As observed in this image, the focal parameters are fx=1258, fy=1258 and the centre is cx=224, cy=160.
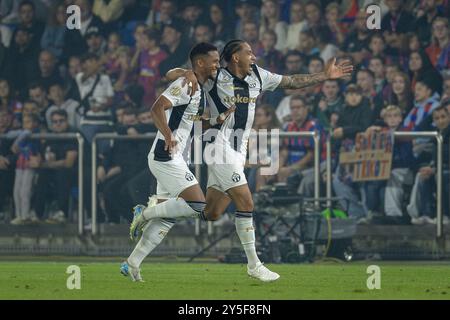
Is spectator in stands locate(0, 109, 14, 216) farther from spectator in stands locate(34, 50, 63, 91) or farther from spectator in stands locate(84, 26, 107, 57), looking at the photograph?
spectator in stands locate(84, 26, 107, 57)

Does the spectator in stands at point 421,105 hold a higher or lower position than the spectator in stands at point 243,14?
lower

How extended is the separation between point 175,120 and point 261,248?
5.36 metres

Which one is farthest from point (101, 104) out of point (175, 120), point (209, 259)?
point (175, 120)

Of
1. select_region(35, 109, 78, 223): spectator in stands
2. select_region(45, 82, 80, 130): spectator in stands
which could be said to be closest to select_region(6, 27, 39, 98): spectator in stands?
select_region(45, 82, 80, 130): spectator in stands

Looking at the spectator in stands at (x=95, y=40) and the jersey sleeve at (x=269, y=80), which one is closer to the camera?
the jersey sleeve at (x=269, y=80)

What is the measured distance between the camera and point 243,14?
21.2 meters

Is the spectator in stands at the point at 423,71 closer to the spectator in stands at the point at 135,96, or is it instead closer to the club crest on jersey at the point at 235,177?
the spectator in stands at the point at 135,96

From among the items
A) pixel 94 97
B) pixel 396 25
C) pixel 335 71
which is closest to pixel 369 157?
pixel 396 25

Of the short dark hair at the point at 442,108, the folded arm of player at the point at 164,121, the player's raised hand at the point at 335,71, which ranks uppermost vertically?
the player's raised hand at the point at 335,71

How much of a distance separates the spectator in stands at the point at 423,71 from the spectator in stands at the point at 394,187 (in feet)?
4.16

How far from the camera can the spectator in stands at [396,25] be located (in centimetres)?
2014

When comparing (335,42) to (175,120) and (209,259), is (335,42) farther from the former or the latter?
(175,120)

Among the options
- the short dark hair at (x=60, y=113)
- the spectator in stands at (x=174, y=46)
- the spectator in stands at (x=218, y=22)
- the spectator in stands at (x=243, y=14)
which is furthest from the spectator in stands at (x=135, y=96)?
the spectator in stands at (x=243, y=14)

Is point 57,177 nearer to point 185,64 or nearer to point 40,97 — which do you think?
point 40,97
